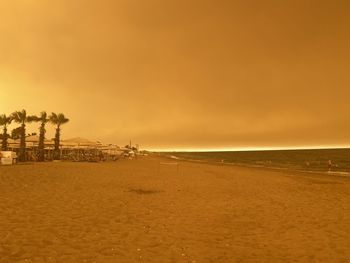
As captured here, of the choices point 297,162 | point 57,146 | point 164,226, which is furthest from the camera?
point 297,162

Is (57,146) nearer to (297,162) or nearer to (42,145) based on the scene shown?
(42,145)

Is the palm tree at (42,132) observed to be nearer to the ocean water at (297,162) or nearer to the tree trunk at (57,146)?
the tree trunk at (57,146)

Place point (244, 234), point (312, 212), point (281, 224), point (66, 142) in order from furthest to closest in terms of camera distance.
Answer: point (66, 142) → point (312, 212) → point (281, 224) → point (244, 234)

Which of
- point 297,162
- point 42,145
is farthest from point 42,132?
point 297,162

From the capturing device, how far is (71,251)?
786 centimetres

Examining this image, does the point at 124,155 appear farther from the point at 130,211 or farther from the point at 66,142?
the point at 130,211

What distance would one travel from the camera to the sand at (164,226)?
7.99m

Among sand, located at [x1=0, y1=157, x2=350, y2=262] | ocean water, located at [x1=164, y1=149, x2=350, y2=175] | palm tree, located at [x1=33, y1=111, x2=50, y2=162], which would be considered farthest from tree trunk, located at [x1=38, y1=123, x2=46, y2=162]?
ocean water, located at [x1=164, y1=149, x2=350, y2=175]

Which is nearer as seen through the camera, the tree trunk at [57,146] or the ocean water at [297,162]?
the tree trunk at [57,146]

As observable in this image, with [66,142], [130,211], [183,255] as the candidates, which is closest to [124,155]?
[66,142]

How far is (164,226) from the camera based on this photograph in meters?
10.7

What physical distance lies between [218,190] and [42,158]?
96.2 feet

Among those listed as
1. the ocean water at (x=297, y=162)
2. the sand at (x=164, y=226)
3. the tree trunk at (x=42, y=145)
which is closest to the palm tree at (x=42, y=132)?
the tree trunk at (x=42, y=145)

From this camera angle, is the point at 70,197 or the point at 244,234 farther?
the point at 70,197
